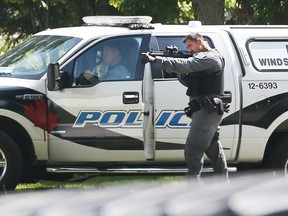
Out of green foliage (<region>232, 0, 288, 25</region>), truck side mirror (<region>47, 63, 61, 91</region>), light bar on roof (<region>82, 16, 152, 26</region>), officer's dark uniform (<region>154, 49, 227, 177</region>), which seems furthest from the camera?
green foliage (<region>232, 0, 288, 25</region>)

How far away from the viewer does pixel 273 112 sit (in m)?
7.18

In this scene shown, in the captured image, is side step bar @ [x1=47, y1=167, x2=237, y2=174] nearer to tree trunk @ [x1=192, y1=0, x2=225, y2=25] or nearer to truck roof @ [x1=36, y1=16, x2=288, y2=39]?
truck roof @ [x1=36, y1=16, x2=288, y2=39]

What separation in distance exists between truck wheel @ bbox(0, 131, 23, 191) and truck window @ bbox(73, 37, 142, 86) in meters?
0.84

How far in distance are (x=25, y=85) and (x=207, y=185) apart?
15.9 ft

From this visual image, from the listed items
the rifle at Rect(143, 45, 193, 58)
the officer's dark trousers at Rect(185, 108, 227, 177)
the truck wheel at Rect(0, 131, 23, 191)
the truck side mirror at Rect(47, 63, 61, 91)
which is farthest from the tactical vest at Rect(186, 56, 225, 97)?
the truck wheel at Rect(0, 131, 23, 191)

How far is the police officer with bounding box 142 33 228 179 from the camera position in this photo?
6555mm

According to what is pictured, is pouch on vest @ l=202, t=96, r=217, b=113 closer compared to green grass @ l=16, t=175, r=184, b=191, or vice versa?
pouch on vest @ l=202, t=96, r=217, b=113

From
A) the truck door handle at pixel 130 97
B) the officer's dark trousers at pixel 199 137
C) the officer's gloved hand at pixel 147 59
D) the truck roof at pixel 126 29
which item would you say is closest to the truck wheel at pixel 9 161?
the truck door handle at pixel 130 97

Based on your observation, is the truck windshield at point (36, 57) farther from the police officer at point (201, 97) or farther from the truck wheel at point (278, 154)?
the truck wheel at point (278, 154)

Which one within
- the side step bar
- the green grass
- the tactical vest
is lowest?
the green grass

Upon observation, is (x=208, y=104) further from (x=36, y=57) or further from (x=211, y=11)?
(x=211, y=11)

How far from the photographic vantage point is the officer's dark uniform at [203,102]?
6.55m

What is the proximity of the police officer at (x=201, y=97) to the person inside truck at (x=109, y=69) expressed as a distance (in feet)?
1.98

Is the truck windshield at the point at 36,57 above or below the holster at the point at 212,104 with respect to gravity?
above
